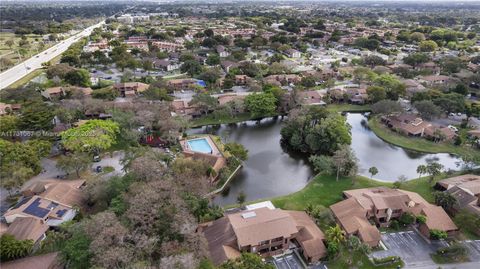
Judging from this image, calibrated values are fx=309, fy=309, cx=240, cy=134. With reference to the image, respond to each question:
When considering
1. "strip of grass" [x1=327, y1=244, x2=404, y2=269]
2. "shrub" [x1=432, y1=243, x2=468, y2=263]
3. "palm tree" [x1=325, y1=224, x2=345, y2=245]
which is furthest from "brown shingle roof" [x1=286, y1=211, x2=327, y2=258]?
"shrub" [x1=432, y1=243, x2=468, y2=263]

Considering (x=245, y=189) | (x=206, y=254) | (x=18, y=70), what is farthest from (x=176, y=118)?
(x=18, y=70)

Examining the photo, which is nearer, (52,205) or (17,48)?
(52,205)

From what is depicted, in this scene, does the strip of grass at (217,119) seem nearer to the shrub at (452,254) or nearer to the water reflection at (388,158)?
the water reflection at (388,158)

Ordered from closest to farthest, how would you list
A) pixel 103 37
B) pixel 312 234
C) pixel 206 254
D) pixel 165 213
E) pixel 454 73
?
pixel 206 254 → pixel 165 213 → pixel 312 234 → pixel 454 73 → pixel 103 37

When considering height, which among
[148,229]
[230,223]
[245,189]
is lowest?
[245,189]

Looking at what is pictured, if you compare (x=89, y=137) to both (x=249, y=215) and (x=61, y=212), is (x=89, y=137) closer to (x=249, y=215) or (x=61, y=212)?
(x=61, y=212)

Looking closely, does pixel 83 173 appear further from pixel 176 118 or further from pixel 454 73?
pixel 454 73

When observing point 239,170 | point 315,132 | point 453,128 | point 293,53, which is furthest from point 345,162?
point 293,53
